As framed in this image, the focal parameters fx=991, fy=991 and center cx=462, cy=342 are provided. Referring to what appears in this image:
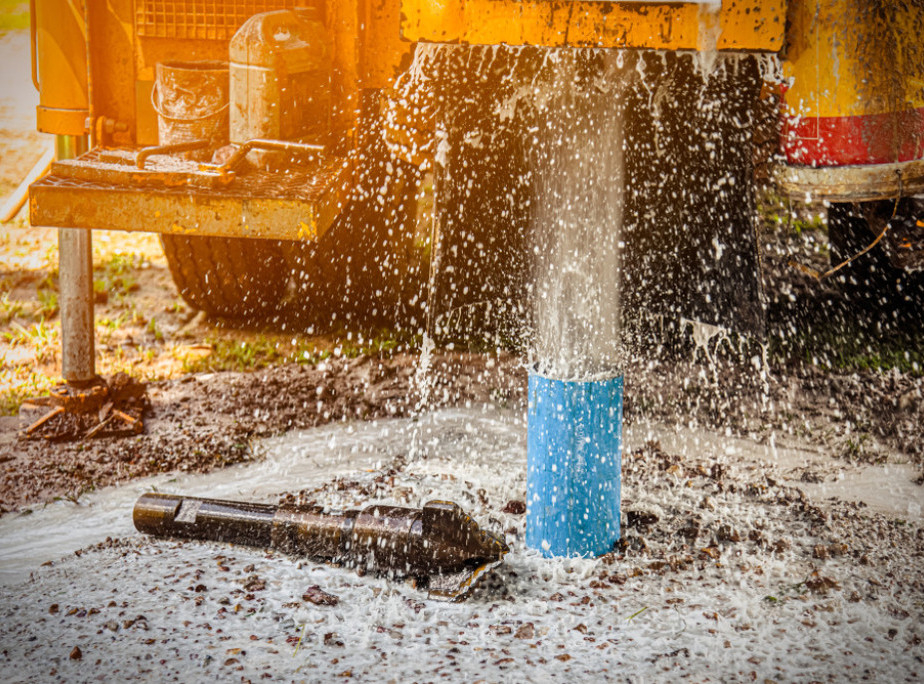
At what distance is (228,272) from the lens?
16.1ft

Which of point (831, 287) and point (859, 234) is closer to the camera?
point (859, 234)

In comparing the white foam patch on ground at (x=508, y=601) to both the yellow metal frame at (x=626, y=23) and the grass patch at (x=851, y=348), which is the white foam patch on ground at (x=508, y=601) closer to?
the grass patch at (x=851, y=348)

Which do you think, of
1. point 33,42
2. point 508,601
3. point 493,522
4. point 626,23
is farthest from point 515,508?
point 33,42

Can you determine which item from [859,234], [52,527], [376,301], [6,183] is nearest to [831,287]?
[859,234]

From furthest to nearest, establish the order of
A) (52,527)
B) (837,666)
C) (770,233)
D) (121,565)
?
(770,233) < (52,527) < (121,565) < (837,666)

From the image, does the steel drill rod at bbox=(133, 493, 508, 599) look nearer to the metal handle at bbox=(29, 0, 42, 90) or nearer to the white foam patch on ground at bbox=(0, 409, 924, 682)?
the white foam patch on ground at bbox=(0, 409, 924, 682)

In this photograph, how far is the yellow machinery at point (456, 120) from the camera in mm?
3115

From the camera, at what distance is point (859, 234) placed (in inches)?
162

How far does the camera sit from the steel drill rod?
9.11 feet

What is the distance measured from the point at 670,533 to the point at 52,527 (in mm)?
1991

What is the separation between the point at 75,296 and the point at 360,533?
186 centimetres

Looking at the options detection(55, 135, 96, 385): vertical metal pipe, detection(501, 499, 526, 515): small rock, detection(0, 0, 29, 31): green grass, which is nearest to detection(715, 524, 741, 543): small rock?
detection(501, 499, 526, 515): small rock

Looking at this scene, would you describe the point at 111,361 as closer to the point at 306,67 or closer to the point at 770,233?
the point at 306,67

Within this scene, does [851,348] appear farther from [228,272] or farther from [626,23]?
[228,272]
